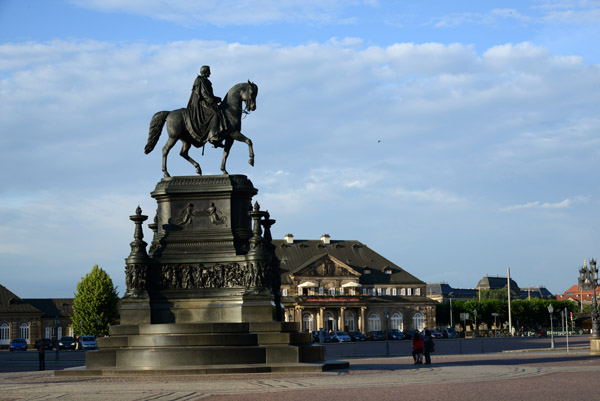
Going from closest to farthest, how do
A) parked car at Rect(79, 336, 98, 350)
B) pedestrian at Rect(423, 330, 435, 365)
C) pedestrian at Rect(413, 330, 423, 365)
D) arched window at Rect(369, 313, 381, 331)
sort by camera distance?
pedestrian at Rect(423, 330, 435, 365) → pedestrian at Rect(413, 330, 423, 365) → parked car at Rect(79, 336, 98, 350) → arched window at Rect(369, 313, 381, 331)

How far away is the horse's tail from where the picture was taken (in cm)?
3100

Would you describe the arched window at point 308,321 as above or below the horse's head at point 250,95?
below

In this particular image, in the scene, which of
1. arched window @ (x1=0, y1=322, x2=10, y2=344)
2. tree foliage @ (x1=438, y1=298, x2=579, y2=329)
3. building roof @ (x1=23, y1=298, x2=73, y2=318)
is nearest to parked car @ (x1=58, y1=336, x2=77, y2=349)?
arched window @ (x1=0, y1=322, x2=10, y2=344)

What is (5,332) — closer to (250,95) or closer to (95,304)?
(95,304)

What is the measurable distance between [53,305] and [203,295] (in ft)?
337

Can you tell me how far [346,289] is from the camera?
435 feet

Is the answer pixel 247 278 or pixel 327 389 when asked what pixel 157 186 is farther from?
pixel 327 389

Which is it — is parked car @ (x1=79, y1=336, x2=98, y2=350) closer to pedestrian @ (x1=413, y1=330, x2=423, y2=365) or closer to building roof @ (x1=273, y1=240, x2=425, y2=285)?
pedestrian @ (x1=413, y1=330, x2=423, y2=365)

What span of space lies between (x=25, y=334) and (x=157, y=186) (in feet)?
298

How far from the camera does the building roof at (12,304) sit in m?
114

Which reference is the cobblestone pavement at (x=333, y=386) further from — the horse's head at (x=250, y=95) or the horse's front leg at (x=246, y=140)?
the horse's head at (x=250, y=95)

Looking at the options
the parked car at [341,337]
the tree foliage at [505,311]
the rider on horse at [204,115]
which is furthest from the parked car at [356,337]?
the rider on horse at [204,115]

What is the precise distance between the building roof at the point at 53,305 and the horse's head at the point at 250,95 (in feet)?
321

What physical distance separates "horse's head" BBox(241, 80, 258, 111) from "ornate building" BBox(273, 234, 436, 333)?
95.1 meters
